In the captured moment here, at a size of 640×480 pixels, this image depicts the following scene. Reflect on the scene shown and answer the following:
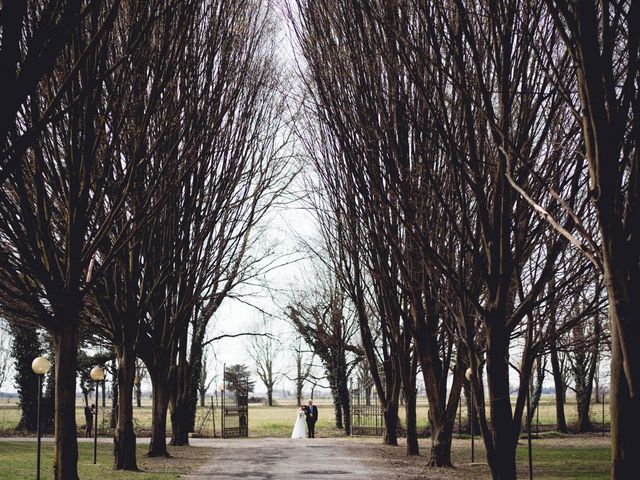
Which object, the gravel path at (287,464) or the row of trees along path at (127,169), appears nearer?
the row of trees along path at (127,169)

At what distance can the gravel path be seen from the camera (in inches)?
648

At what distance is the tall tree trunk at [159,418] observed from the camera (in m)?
21.7

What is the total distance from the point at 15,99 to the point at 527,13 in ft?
21.8

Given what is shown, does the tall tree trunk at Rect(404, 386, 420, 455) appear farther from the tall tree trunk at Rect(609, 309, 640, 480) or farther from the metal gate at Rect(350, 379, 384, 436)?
the tall tree trunk at Rect(609, 309, 640, 480)

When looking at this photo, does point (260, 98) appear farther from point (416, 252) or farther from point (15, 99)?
point (15, 99)

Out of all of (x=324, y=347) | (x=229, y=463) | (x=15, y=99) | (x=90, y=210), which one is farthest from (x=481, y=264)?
(x=324, y=347)

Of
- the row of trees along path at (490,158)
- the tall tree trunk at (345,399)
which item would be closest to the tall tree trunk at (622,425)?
the row of trees along path at (490,158)

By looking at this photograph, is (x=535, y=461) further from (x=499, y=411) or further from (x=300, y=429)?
(x=300, y=429)

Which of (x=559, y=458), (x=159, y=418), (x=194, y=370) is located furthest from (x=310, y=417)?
(x=559, y=458)

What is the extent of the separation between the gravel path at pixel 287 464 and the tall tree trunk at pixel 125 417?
5.16 ft

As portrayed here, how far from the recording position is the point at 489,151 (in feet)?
42.9

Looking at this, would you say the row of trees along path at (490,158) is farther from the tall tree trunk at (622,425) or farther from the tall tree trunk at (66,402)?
the tall tree trunk at (66,402)

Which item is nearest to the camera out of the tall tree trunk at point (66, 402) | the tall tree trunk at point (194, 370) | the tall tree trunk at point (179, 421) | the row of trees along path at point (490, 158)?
the row of trees along path at point (490, 158)

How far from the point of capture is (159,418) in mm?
22047
